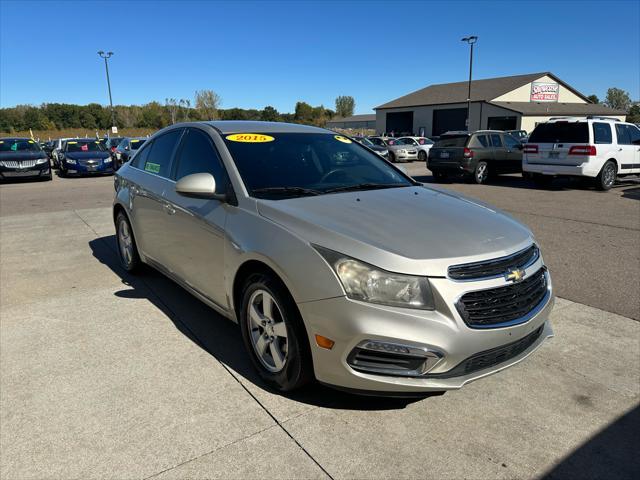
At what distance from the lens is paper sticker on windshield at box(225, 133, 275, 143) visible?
3.68 meters

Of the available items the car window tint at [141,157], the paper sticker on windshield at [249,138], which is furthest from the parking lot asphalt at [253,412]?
the car window tint at [141,157]

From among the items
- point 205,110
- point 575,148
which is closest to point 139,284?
point 575,148

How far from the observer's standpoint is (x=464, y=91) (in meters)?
55.9

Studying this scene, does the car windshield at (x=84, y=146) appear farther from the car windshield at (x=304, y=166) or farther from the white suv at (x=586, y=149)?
the car windshield at (x=304, y=166)

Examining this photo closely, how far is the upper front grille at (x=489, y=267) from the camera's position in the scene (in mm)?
2418

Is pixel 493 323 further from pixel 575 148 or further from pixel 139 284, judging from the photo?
pixel 575 148

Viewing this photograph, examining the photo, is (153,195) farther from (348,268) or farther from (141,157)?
(348,268)

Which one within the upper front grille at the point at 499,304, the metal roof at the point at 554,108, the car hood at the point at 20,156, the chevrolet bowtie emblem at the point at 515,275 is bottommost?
the upper front grille at the point at 499,304

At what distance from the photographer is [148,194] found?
4.50m

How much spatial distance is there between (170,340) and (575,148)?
1234 centimetres

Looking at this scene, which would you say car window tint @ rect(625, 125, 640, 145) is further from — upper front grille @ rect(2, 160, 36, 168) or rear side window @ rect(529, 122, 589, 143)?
upper front grille @ rect(2, 160, 36, 168)

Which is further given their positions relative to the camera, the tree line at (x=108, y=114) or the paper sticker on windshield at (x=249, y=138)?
the tree line at (x=108, y=114)

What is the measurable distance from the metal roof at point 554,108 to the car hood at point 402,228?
5080 cm

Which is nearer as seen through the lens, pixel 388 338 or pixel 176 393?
pixel 388 338
